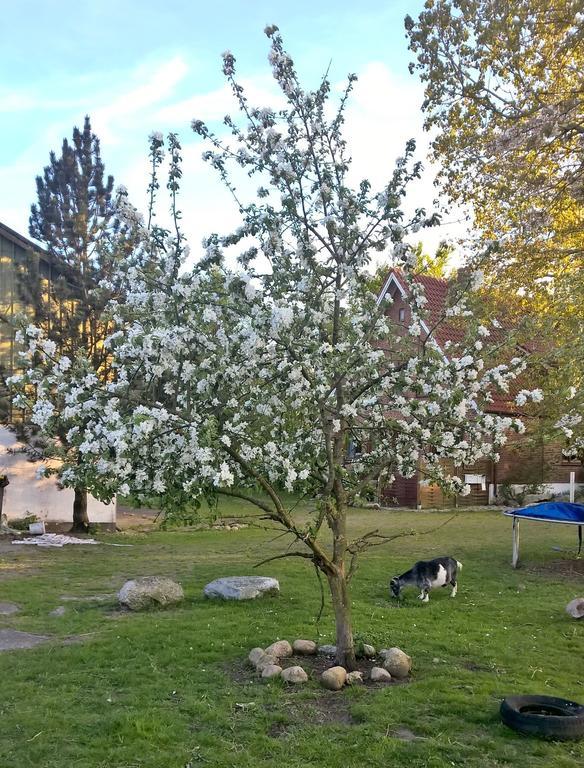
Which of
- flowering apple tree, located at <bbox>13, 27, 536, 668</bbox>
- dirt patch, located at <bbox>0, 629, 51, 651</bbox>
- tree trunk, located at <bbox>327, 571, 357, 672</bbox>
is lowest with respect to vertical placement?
dirt patch, located at <bbox>0, 629, 51, 651</bbox>

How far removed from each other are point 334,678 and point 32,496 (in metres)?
16.8

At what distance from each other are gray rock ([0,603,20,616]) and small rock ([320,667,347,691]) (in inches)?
210

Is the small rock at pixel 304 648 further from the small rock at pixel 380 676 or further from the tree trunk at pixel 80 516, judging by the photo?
the tree trunk at pixel 80 516

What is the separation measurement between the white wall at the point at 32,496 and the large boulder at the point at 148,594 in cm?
1091

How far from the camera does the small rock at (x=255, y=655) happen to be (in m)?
7.08

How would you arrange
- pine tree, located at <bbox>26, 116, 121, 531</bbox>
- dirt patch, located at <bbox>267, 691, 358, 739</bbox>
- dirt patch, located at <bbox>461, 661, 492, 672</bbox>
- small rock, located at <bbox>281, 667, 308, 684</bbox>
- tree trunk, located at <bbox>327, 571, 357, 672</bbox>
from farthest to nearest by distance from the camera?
1. pine tree, located at <bbox>26, 116, 121, 531</bbox>
2. dirt patch, located at <bbox>461, 661, 492, 672</bbox>
3. tree trunk, located at <bbox>327, 571, 357, 672</bbox>
4. small rock, located at <bbox>281, 667, 308, 684</bbox>
5. dirt patch, located at <bbox>267, 691, 358, 739</bbox>

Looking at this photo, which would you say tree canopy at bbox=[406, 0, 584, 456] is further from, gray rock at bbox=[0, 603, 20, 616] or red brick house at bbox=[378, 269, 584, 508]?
red brick house at bbox=[378, 269, 584, 508]

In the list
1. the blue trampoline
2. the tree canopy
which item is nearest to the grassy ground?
the blue trampoline

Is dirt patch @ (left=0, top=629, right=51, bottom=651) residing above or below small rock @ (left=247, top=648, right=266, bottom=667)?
below

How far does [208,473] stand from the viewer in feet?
18.0

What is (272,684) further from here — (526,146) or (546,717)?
(526,146)

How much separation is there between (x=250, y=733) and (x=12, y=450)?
51.6ft

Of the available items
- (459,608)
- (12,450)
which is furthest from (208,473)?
(12,450)

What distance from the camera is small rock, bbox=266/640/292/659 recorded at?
7230 mm
